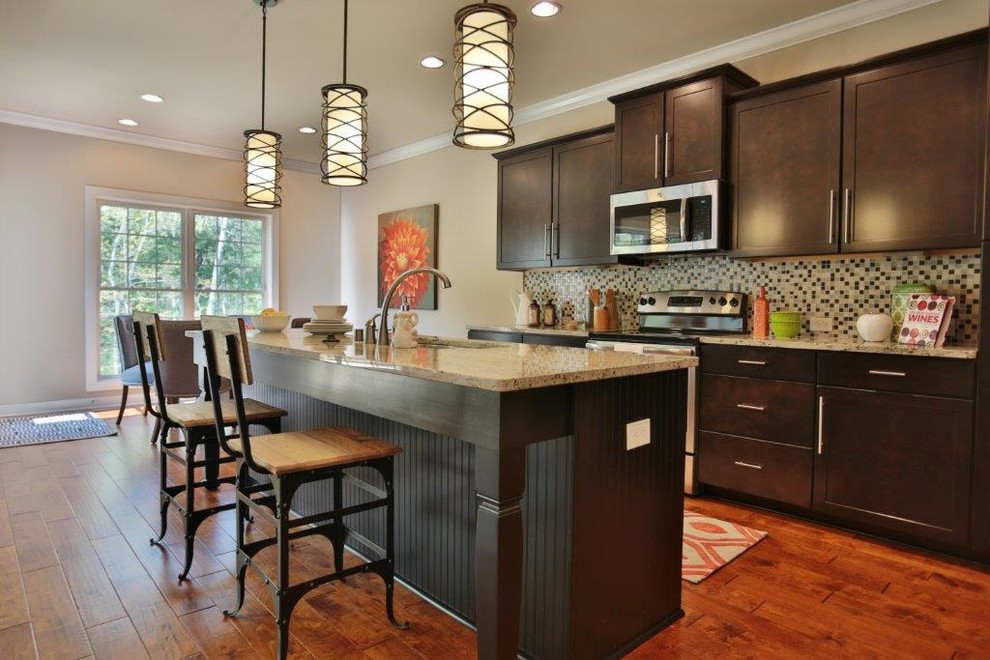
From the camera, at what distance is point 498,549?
1489mm

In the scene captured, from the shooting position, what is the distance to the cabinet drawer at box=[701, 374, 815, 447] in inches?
118

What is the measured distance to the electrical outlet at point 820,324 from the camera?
3.37 m

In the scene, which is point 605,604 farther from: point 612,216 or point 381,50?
point 381,50

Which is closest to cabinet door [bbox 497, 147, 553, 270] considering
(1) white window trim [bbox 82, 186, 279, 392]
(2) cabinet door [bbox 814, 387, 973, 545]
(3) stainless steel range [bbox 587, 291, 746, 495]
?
(3) stainless steel range [bbox 587, 291, 746, 495]

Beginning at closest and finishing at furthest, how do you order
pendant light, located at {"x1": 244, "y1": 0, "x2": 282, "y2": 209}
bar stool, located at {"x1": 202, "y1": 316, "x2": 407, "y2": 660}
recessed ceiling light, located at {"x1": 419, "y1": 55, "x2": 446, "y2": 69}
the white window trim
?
1. bar stool, located at {"x1": 202, "y1": 316, "x2": 407, "y2": 660}
2. pendant light, located at {"x1": 244, "y1": 0, "x2": 282, "y2": 209}
3. recessed ceiling light, located at {"x1": 419, "y1": 55, "x2": 446, "y2": 69}
4. the white window trim

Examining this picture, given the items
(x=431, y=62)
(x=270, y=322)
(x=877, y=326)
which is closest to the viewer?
(x=877, y=326)

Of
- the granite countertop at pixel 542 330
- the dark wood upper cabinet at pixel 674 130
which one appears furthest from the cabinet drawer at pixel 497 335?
the dark wood upper cabinet at pixel 674 130

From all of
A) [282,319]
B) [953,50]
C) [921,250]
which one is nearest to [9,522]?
[282,319]

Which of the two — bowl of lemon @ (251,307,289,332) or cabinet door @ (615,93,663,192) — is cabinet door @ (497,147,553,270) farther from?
bowl of lemon @ (251,307,289,332)

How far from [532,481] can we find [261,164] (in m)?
2.48

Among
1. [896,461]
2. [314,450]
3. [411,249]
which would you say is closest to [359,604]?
[314,450]

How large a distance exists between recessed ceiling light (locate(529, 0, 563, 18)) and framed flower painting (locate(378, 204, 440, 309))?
2768 millimetres

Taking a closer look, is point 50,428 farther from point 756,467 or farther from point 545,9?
point 756,467

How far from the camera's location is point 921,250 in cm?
281
